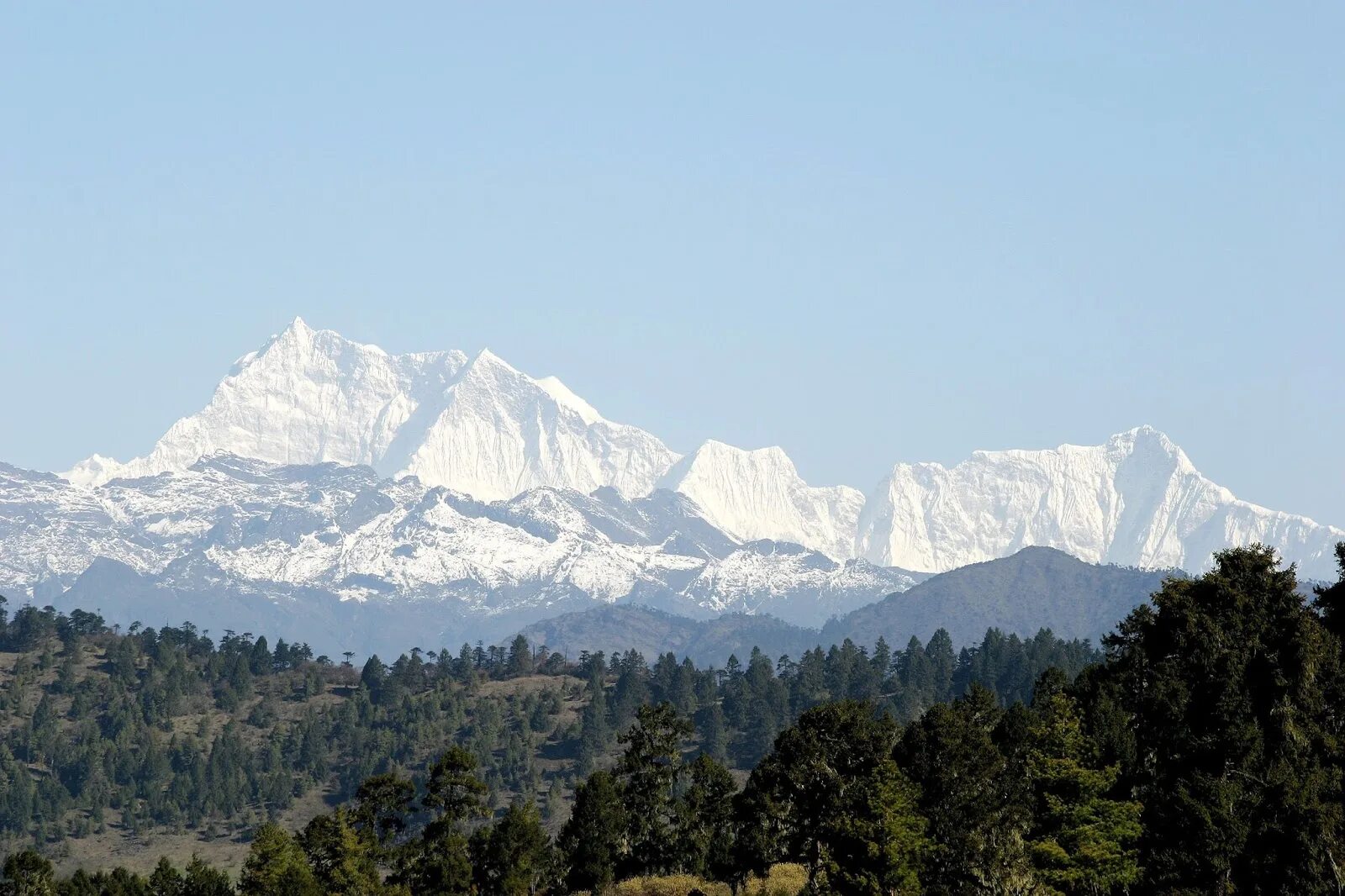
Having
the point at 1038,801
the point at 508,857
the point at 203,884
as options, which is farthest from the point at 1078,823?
the point at 203,884

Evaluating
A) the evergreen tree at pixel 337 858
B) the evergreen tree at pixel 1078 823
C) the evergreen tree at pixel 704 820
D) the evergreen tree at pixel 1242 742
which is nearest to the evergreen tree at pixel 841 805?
the evergreen tree at pixel 1078 823

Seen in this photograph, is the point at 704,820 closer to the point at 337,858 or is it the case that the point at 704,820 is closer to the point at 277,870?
the point at 337,858

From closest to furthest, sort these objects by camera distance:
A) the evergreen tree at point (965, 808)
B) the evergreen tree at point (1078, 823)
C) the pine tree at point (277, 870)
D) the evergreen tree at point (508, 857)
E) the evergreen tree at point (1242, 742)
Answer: the evergreen tree at point (1242, 742)
the evergreen tree at point (1078, 823)
the evergreen tree at point (965, 808)
the pine tree at point (277, 870)
the evergreen tree at point (508, 857)

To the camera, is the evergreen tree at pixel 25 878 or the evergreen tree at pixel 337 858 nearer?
the evergreen tree at pixel 337 858

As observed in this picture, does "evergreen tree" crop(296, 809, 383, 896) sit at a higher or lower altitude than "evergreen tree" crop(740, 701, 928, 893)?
lower

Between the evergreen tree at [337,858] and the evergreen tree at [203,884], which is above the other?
the evergreen tree at [337,858]

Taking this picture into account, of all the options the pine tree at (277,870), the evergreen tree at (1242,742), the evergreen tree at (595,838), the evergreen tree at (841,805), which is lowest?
the pine tree at (277,870)

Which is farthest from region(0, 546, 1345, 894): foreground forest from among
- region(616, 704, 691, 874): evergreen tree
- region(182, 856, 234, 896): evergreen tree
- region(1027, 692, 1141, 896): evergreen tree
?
region(616, 704, 691, 874): evergreen tree

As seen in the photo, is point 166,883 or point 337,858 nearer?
point 337,858

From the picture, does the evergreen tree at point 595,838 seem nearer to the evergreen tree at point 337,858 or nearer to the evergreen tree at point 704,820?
the evergreen tree at point 704,820

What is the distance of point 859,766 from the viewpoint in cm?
11831

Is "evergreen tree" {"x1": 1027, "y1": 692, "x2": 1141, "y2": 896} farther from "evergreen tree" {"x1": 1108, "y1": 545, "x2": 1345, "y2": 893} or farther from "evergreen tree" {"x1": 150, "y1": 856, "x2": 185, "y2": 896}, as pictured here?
"evergreen tree" {"x1": 150, "y1": 856, "x2": 185, "y2": 896}

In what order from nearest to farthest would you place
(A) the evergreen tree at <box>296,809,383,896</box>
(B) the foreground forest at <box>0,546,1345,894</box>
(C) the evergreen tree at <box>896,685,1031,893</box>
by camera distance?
(B) the foreground forest at <box>0,546,1345,894</box> → (C) the evergreen tree at <box>896,685,1031,893</box> → (A) the evergreen tree at <box>296,809,383,896</box>

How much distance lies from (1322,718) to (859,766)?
28.3 meters
